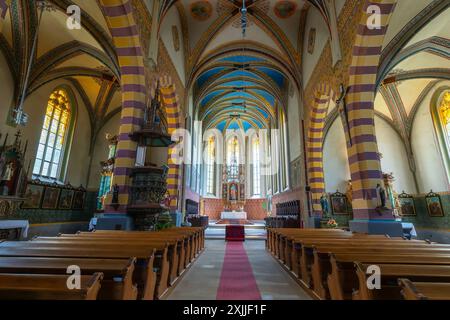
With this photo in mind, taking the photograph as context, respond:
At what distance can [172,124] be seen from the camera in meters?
11.1

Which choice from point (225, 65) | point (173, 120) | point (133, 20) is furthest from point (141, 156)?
point (225, 65)

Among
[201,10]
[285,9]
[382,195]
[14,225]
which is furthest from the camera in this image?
[201,10]

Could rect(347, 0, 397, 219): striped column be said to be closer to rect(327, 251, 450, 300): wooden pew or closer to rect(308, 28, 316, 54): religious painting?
rect(327, 251, 450, 300): wooden pew

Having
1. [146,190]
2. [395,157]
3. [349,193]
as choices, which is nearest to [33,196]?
[146,190]

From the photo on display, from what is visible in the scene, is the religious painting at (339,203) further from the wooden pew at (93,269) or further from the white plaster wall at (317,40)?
the wooden pew at (93,269)

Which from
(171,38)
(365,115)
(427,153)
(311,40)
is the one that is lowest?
(365,115)

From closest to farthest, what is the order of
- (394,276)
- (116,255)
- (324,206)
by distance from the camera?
(394,276) < (116,255) < (324,206)

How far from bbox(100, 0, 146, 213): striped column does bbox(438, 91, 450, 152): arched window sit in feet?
47.8

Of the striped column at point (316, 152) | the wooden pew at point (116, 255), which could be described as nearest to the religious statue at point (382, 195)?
the striped column at point (316, 152)

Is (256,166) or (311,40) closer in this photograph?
(311,40)

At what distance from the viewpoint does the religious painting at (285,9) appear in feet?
35.1

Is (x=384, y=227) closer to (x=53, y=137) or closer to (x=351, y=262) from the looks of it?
(x=351, y=262)

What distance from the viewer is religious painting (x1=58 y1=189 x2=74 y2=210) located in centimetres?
1149

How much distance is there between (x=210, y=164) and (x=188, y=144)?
12126 mm
